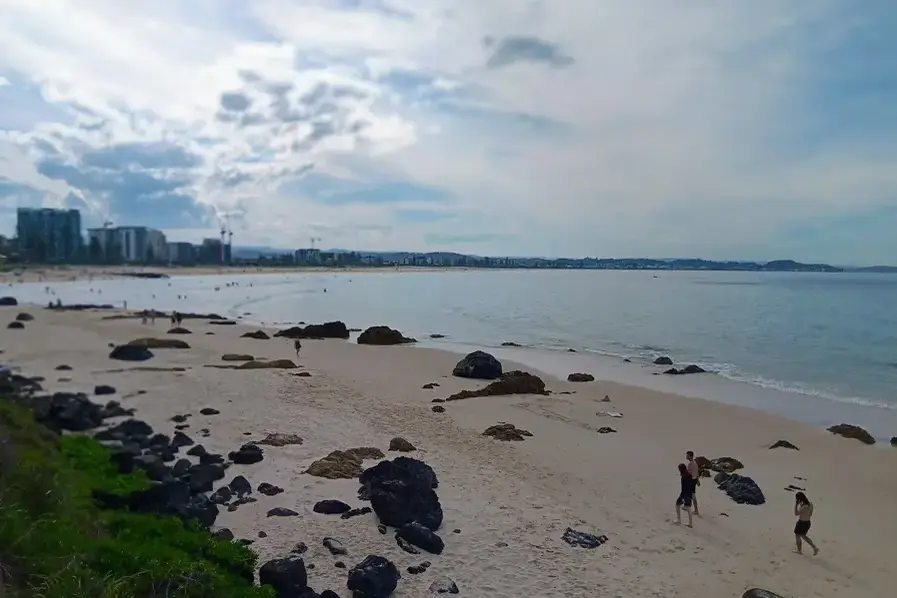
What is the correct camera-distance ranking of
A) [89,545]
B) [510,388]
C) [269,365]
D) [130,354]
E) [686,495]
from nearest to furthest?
1. [89,545]
2. [686,495]
3. [510,388]
4. [269,365]
5. [130,354]

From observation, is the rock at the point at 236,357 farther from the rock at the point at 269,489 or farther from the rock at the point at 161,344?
the rock at the point at 269,489

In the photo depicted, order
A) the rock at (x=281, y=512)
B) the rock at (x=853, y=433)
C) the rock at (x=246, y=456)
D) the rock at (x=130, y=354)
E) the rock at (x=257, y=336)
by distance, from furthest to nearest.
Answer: the rock at (x=257, y=336) → the rock at (x=130, y=354) → the rock at (x=853, y=433) → the rock at (x=246, y=456) → the rock at (x=281, y=512)

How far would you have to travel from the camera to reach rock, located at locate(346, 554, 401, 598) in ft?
29.9

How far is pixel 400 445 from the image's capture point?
1658cm

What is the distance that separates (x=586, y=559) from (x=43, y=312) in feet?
199

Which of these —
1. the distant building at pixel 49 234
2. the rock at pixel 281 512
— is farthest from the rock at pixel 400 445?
the distant building at pixel 49 234

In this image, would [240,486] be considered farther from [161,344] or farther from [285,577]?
[161,344]

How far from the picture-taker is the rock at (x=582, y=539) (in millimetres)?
11516

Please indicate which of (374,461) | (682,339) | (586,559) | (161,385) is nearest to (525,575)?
Result: (586,559)

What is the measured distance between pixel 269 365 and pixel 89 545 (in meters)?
21.7

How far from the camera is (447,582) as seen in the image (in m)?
9.86

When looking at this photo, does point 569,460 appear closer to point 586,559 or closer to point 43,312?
point 586,559

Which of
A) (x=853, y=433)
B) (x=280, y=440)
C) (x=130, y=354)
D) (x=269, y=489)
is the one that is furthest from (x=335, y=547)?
(x=130, y=354)

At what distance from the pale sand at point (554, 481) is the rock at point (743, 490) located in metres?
0.21
